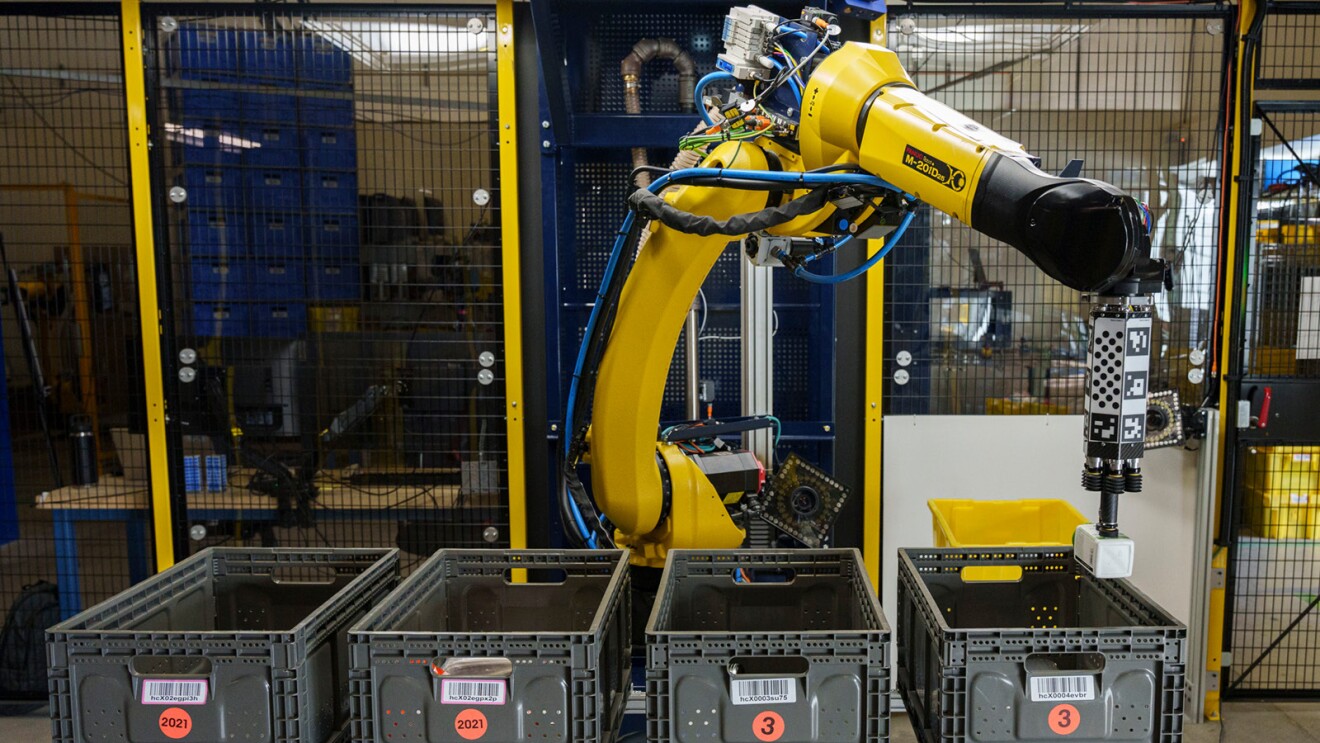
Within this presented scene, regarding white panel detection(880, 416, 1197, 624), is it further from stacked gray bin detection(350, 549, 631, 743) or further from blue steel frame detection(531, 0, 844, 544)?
stacked gray bin detection(350, 549, 631, 743)

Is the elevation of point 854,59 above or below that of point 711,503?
above

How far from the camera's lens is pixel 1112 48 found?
3359mm

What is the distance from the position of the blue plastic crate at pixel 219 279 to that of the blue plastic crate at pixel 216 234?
0.04 meters

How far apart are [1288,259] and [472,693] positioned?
12.7ft

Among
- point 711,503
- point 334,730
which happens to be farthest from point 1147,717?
point 334,730

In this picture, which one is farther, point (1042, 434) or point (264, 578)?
point (1042, 434)

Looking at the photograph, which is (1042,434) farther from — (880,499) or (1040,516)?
(880,499)

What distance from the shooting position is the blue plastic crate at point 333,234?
335cm

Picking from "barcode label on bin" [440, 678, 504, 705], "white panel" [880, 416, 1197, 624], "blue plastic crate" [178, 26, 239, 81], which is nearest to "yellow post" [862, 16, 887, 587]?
"white panel" [880, 416, 1197, 624]

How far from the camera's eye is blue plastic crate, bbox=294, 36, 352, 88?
10.8 feet

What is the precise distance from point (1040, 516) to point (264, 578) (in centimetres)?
296

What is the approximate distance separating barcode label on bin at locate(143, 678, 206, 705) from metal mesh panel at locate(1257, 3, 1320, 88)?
4.37 metres

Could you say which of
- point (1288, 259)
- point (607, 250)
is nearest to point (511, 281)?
point (607, 250)

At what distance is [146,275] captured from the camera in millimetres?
3373
